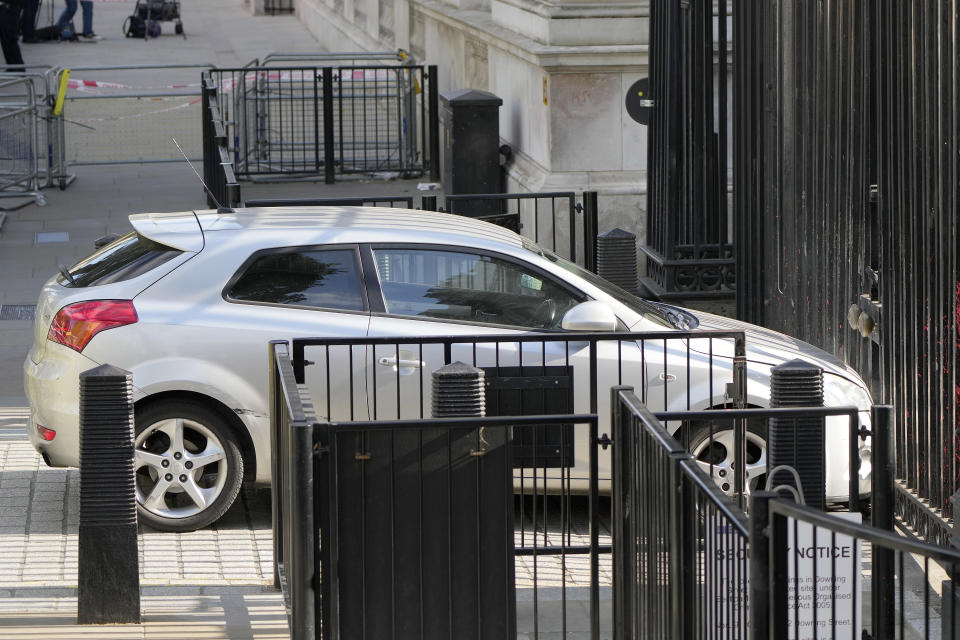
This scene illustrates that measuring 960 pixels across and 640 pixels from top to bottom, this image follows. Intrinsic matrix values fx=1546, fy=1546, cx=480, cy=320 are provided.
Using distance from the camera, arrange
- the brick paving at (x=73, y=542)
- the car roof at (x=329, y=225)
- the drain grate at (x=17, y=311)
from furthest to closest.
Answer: the drain grate at (x=17, y=311) → the car roof at (x=329, y=225) → the brick paving at (x=73, y=542)

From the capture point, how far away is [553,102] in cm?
1409

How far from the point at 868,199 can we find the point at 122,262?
371cm

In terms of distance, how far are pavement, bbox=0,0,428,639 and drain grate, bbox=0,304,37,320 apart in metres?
0.02

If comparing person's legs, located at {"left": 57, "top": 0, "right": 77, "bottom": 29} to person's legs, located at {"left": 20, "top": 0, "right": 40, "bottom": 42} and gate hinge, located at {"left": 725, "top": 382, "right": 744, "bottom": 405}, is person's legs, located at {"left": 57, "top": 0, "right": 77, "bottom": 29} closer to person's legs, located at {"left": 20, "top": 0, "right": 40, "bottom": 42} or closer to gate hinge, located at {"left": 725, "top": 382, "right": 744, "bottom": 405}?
person's legs, located at {"left": 20, "top": 0, "right": 40, "bottom": 42}

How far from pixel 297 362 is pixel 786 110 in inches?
166

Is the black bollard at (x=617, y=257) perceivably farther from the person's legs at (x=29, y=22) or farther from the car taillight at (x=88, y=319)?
the person's legs at (x=29, y=22)

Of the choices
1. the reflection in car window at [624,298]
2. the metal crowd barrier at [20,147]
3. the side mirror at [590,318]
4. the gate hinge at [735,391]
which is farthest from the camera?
the metal crowd barrier at [20,147]

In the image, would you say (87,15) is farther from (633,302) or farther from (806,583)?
(806,583)

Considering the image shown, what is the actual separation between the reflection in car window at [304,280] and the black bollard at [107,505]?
4.99 feet

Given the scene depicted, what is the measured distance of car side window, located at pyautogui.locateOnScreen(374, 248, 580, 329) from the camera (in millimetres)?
7582

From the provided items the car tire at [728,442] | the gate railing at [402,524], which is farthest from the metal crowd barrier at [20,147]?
the gate railing at [402,524]

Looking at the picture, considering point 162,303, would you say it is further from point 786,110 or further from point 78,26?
point 78,26

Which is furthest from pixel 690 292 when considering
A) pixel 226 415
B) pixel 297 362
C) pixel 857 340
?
pixel 297 362

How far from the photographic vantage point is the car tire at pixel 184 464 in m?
7.38
